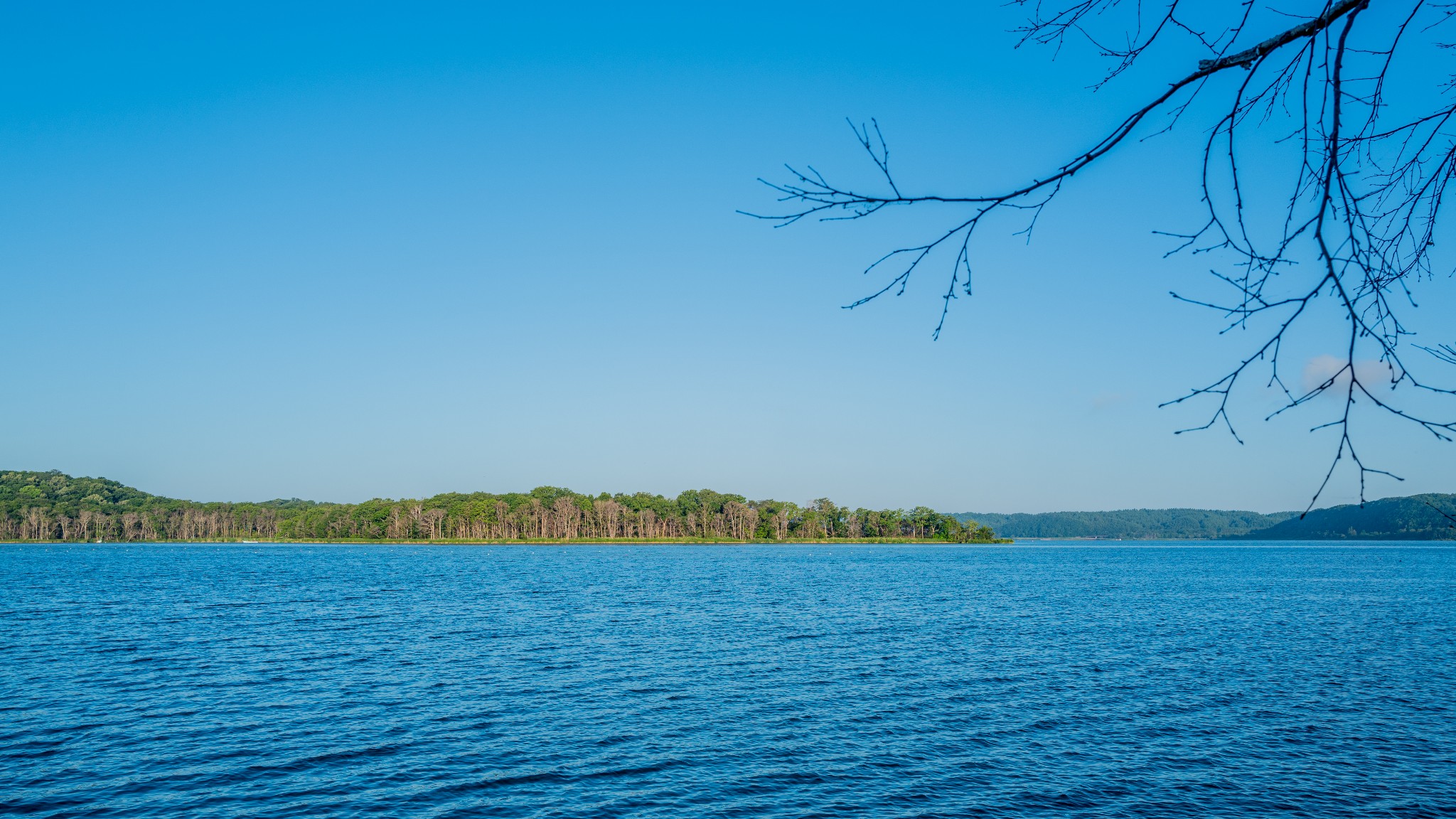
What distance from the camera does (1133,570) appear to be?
127 metres

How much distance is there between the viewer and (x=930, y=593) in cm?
7175

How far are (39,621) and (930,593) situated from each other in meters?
59.7

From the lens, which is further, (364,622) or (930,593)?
(930,593)

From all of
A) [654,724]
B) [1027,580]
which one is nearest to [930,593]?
[1027,580]

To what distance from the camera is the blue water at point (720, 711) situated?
18.3 metres

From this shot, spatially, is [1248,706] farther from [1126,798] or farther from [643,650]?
[643,650]

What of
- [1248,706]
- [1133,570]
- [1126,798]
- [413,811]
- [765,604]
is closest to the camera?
[413,811]

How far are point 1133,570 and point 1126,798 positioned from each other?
121292 millimetres

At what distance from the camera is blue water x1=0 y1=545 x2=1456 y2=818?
719 inches

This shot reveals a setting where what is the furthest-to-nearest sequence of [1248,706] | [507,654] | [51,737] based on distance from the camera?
1. [507,654]
2. [1248,706]
3. [51,737]

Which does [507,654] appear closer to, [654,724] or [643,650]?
[643,650]

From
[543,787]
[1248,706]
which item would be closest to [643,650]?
[543,787]

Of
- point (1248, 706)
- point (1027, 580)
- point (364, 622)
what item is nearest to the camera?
point (1248, 706)

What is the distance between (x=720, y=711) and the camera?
2545cm
